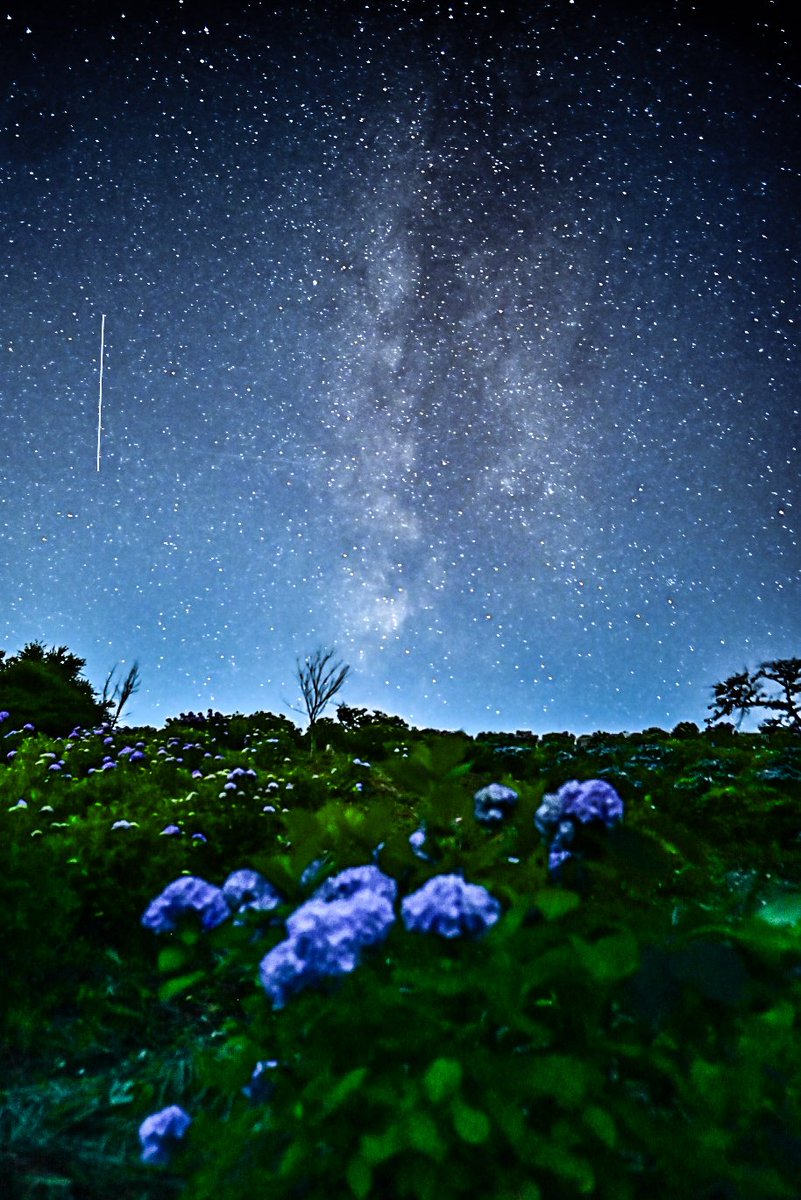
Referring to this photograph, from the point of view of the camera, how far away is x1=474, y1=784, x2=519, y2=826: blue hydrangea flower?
1965 mm

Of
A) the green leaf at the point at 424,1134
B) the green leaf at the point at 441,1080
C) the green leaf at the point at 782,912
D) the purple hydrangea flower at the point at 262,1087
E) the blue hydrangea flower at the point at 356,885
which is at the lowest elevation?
the purple hydrangea flower at the point at 262,1087

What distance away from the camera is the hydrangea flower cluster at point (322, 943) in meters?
1.41

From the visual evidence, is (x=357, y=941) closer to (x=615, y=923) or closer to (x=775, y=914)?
(x=615, y=923)

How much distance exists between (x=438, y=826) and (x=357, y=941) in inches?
25.3

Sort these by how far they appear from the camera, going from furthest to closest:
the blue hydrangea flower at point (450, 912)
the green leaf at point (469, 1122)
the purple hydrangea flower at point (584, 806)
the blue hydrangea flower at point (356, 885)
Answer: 1. the purple hydrangea flower at point (584, 806)
2. the blue hydrangea flower at point (356, 885)
3. the blue hydrangea flower at point (450, 912)
4. the green leaf at point (469, 1122)

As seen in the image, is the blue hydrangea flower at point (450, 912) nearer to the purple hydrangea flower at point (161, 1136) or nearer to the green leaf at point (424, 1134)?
the green leaf at point (424, 1134)

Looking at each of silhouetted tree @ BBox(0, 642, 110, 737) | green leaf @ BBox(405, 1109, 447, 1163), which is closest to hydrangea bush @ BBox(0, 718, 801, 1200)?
green leaf @ BBox(405, 1109, 447, 1163)

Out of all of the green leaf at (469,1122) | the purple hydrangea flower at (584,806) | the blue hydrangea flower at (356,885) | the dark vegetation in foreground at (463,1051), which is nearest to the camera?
the green leaf at (469,1122)

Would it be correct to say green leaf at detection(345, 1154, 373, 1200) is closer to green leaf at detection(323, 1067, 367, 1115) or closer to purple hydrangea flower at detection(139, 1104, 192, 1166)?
green leaf at detection(323, 1067, 367, 1115)

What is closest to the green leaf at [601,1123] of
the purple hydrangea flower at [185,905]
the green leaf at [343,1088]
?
the green leaf at [343,1088]

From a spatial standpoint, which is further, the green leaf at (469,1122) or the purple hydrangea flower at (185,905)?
the purple hydrangea flower at (185,905)

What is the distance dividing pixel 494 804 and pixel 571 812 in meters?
0.29

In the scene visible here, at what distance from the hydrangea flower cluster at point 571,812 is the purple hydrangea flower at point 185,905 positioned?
36.6 inches

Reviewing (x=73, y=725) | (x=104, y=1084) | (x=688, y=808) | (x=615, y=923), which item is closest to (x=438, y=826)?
(x=615, y=923)
